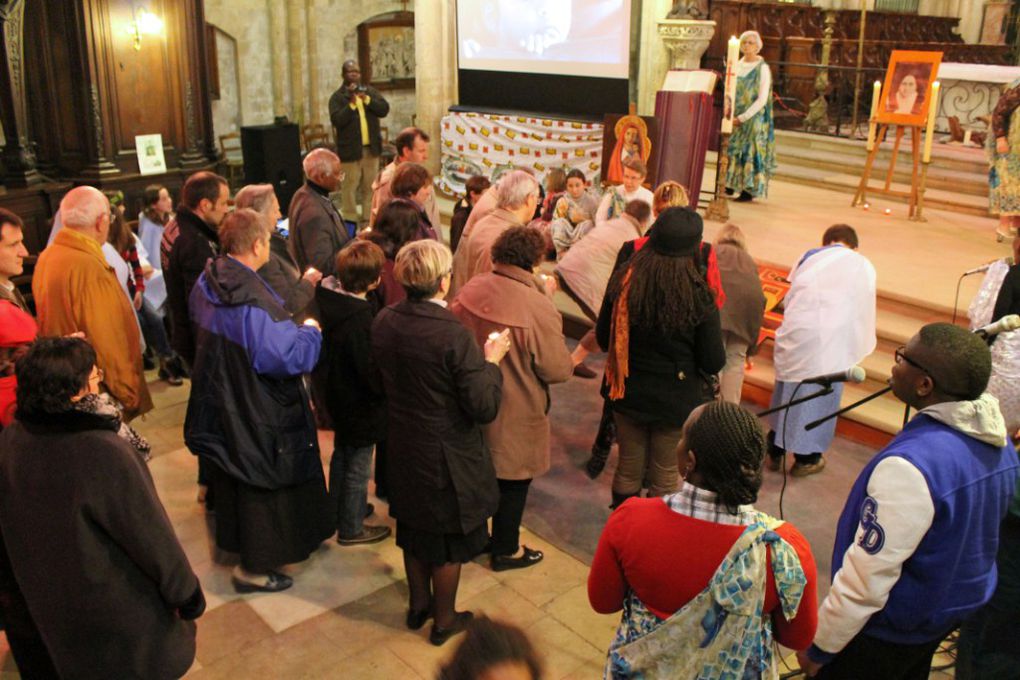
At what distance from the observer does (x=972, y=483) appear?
7.89ft

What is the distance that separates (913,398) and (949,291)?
4.49 metres

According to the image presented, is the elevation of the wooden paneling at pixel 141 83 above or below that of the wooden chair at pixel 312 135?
above

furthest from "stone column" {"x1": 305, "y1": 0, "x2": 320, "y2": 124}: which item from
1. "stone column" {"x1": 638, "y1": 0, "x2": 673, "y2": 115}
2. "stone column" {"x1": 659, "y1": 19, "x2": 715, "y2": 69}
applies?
"stone column" {"x1": 659, "y1": 19, "x2": 715, "y2": 69}

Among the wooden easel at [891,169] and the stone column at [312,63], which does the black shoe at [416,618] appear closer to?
the wooden easel at [891,169]

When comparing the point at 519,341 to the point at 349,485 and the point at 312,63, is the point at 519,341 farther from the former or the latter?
the point at 312,63

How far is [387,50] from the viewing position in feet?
48.5

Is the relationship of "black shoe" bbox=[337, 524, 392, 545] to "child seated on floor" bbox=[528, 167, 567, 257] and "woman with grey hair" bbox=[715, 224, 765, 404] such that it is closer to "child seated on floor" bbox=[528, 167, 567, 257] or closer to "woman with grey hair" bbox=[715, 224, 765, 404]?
"woman with grey hair" bbox=[715, 224, 765, 404]

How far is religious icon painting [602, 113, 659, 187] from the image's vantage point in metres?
7.65

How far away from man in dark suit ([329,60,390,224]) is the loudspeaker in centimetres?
95

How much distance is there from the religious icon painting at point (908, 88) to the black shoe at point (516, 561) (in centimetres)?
615

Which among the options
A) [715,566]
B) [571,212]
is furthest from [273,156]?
[715,566]

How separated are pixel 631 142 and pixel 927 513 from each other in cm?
571

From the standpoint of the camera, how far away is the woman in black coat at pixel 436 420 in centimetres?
337

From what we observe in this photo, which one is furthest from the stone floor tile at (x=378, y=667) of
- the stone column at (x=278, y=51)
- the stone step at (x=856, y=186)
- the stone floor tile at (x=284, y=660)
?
the stone column at (x=278, y=51)
